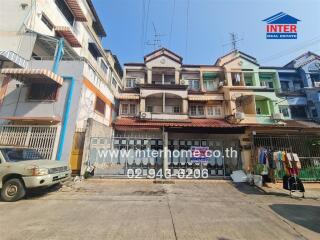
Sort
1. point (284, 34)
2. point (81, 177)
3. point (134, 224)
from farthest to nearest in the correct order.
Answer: point (284, 34), point (81, 177), point (134, 224)

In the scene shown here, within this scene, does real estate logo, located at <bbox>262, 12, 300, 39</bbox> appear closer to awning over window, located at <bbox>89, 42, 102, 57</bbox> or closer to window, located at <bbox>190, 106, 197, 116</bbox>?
window, located at <bbox>190, 106, 197, 116</bbox>

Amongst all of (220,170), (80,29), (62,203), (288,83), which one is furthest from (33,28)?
(288,83)

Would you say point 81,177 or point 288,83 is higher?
point 288,83

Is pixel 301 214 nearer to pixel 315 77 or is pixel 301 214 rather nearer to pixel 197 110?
pixel 197 110

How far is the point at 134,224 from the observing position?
4.15 m

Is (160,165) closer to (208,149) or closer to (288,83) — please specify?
(208,149)

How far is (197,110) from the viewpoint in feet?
67.4

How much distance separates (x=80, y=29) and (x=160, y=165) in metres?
16.0

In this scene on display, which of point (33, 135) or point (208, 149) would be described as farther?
point (208, 149)

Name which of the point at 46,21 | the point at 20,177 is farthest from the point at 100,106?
Answer: the point at 20,177

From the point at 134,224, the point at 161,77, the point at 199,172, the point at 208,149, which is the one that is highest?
the point at 161,77

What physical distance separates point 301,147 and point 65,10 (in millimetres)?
21468

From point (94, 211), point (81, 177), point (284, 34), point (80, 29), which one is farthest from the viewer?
point (80, 29)

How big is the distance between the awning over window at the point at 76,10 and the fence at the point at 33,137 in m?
12.2
